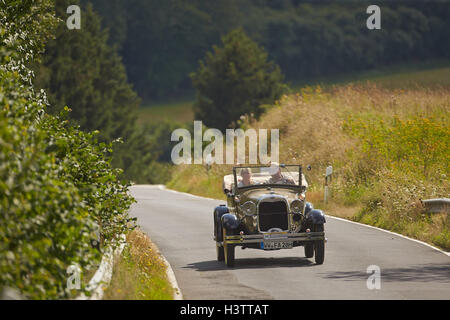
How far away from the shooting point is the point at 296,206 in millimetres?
15688

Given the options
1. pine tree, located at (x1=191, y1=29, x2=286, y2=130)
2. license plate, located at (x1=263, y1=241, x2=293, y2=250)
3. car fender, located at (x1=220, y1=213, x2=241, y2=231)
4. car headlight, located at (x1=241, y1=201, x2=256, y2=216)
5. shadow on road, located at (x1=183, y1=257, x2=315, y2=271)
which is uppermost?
pine tree, located at (x1=191, y1=29, x2=286, y2=130)

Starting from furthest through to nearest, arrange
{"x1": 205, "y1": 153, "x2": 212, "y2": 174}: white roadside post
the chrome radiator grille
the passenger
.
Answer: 1. {"x1": 205, "y1": 153, "x2": 212, "y2": 174}: white roadside post
2. the passenger
3. the chrome radiator grille

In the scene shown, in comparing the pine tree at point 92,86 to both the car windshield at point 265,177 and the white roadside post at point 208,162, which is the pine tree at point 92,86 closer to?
the white roadside post at point 208,162

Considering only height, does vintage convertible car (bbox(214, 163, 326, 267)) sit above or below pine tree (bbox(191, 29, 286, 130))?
below

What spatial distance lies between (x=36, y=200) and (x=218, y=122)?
55.4 metres

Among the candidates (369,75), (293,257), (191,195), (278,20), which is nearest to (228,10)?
(278,20)

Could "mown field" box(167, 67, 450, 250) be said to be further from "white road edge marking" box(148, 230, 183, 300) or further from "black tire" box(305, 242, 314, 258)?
"white road edge marking" box(148, 230, 183, 300)

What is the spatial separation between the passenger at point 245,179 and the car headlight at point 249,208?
2.18 ft

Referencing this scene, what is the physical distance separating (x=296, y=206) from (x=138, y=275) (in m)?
3.85

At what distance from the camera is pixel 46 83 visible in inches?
2357

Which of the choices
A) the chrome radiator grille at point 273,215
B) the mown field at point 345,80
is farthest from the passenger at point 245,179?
the mown field at point 345,80

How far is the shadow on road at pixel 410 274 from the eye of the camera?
13633mm

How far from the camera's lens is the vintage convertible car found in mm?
15258

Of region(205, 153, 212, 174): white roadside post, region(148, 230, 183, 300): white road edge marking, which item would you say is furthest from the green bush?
region(205, 153, 212, 174): white roadside post
